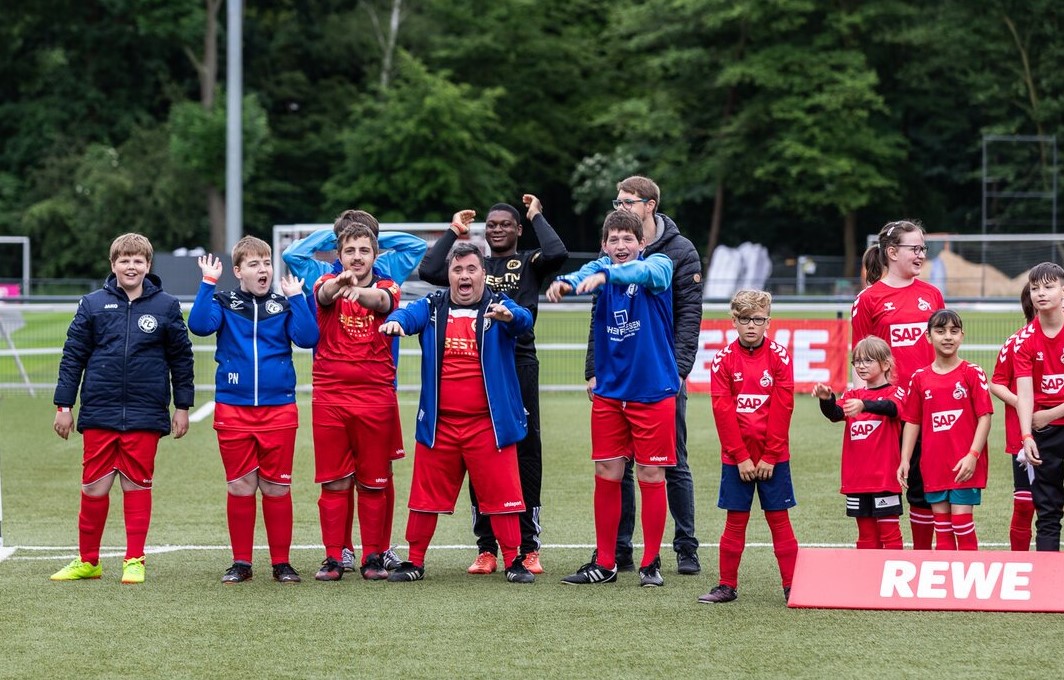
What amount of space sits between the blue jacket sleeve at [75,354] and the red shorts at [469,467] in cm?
175

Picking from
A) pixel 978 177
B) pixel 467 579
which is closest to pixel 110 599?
pixel 467 579

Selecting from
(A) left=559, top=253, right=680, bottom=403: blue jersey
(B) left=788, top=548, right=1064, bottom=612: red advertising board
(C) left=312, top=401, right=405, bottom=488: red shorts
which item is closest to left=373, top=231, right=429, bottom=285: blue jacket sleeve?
(C) left=312, top=401, right=405, bottom=488: red shorts

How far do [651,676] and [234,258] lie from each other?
3.19 metres

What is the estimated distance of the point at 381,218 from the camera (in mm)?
44812

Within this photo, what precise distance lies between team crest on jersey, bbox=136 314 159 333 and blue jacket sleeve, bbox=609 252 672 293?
233 centimetres

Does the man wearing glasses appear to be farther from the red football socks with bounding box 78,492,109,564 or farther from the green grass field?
the red football socks with bounding box 78,492,109,564

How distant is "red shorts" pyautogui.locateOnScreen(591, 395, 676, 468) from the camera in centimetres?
707

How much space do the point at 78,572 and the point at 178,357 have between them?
120 cm

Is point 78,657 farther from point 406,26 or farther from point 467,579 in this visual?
point 406,26

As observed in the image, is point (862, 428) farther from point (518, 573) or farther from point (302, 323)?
point (302, 323)

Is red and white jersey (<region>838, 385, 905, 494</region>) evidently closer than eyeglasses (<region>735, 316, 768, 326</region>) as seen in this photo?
No

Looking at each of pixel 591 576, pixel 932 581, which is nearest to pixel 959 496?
pixel 932 581

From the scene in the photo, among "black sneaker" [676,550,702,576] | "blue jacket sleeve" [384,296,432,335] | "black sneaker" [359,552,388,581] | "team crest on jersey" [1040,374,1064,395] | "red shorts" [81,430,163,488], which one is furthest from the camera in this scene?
"black sneaker" [676,550,702,576]

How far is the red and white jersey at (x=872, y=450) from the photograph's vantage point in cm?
699
